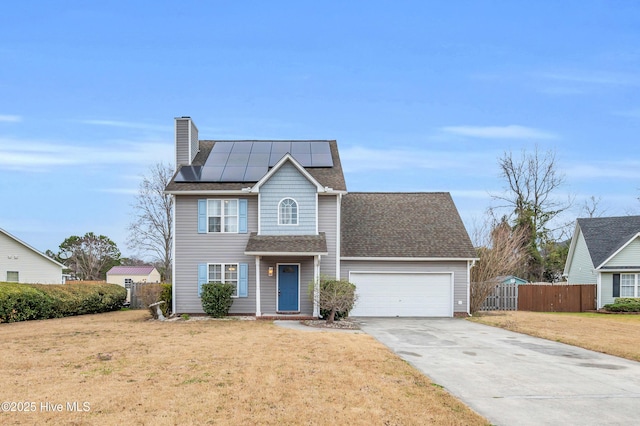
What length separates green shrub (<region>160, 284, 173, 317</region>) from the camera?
22.0m

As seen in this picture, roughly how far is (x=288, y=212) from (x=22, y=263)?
64.7ft

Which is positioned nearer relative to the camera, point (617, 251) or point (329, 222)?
point (329, 222)

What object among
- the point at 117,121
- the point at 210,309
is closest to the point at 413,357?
the point at 210,309

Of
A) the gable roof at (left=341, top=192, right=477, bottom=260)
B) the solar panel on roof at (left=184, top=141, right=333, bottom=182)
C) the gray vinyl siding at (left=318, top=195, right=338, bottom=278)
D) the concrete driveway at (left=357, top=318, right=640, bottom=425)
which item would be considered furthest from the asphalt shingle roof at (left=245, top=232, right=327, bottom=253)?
the concrete driveway at (left=357, top=318, right=640, bottom=425)

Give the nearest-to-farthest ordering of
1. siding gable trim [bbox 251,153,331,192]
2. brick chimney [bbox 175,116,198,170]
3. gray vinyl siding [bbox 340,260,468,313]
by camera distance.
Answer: siding gable trim [bbox 251,153,331,192], gray vinyl siding [bbox 340,260,468,313], brick chimney [bbox 175,116,198,170]

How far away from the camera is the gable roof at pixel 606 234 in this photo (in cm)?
3179

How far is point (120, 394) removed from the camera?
26.9 feet

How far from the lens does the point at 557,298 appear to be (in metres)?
30.7

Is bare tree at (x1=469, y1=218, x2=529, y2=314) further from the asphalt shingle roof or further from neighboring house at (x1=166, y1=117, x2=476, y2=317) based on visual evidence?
the asphalt shingle roof

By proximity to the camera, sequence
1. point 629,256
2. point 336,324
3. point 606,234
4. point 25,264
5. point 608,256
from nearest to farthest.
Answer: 1. point 336,324
2. point 629,256
3. point 608,256
4. point 25,264
5. point 606,234

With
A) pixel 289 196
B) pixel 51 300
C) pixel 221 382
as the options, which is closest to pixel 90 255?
pixel 51 300

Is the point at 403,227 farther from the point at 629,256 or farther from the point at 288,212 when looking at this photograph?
the point at 629,256

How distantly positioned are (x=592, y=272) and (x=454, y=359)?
80.9 ft

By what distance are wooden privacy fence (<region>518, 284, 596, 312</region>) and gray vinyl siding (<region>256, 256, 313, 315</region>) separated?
14.6 meters
